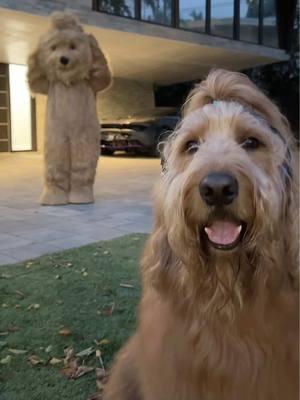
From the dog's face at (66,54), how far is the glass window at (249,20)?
36.8 ft

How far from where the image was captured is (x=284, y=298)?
168 cm

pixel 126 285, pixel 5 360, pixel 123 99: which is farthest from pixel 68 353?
pixel 123 99

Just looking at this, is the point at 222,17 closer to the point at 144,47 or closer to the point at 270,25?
the point at 270,25

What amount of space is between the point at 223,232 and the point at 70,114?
20.9 feet

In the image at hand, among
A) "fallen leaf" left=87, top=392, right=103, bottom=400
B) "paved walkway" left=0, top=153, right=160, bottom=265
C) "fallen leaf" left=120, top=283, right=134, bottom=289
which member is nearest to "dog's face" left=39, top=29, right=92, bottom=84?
"paved walkway" left=0, top=153, right=160, bottom=265

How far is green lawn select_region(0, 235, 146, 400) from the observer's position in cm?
278

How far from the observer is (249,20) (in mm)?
17953

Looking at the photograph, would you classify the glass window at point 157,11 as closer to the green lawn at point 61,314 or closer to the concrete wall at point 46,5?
the concrete wall at point 46,5

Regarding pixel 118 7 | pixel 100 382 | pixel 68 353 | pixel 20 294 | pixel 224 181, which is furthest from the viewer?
pixel 118 7

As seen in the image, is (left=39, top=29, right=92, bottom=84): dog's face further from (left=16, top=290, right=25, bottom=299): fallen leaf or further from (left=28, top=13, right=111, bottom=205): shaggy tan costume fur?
(left=16, top=290, right=25, bottom=299): fallen leaf

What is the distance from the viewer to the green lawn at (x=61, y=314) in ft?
9.12

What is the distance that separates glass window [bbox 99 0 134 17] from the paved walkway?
181 inches

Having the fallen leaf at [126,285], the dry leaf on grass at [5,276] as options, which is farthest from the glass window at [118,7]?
the fallen leaf at [126,285]

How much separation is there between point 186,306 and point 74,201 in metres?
6.22
